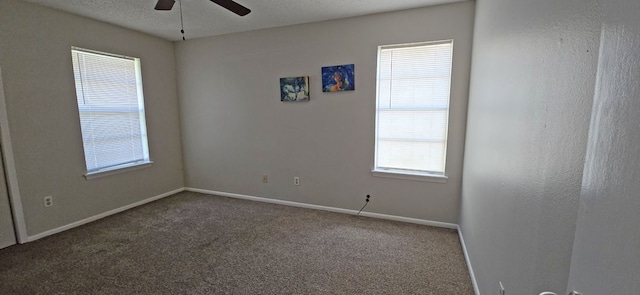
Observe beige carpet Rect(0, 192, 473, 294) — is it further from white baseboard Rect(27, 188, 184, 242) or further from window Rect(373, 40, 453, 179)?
window Rect(373, 40, 453, 179)

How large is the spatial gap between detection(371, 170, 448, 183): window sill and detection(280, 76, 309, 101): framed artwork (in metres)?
1.32

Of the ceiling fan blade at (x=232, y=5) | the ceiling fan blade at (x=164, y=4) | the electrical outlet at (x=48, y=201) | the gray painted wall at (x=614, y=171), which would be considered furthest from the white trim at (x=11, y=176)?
the gray painted wall at (x=614, y=171)

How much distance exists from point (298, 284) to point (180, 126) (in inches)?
134

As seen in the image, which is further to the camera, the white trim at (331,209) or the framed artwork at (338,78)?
the framed artwork at (338,78)

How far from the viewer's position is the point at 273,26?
3.40 meters

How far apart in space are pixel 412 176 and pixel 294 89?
183 centimetres

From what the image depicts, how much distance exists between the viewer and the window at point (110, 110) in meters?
3.10

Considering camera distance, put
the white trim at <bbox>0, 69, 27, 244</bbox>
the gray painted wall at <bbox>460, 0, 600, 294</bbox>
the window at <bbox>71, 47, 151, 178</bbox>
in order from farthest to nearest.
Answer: the window at <bbox>71, 47, 151, 178</bbox> → the white trim at <bbox>0, 69, 27, 244</bbox> → the gray painted wall at <bbox>460, 0, 600, 294</bbox>

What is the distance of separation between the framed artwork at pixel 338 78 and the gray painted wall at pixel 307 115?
2.8 inches

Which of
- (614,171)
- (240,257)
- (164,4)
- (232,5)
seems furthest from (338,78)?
(614,171)

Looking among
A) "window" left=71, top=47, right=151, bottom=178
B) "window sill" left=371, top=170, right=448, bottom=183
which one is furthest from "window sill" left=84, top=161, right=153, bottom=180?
"window sill" left=371, top=170, right=448, bottom=183

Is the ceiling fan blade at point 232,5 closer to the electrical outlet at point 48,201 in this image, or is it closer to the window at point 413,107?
the window at point 413,107

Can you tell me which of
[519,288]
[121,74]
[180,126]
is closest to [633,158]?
[519,288]

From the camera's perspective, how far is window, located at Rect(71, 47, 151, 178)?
3.10 m
